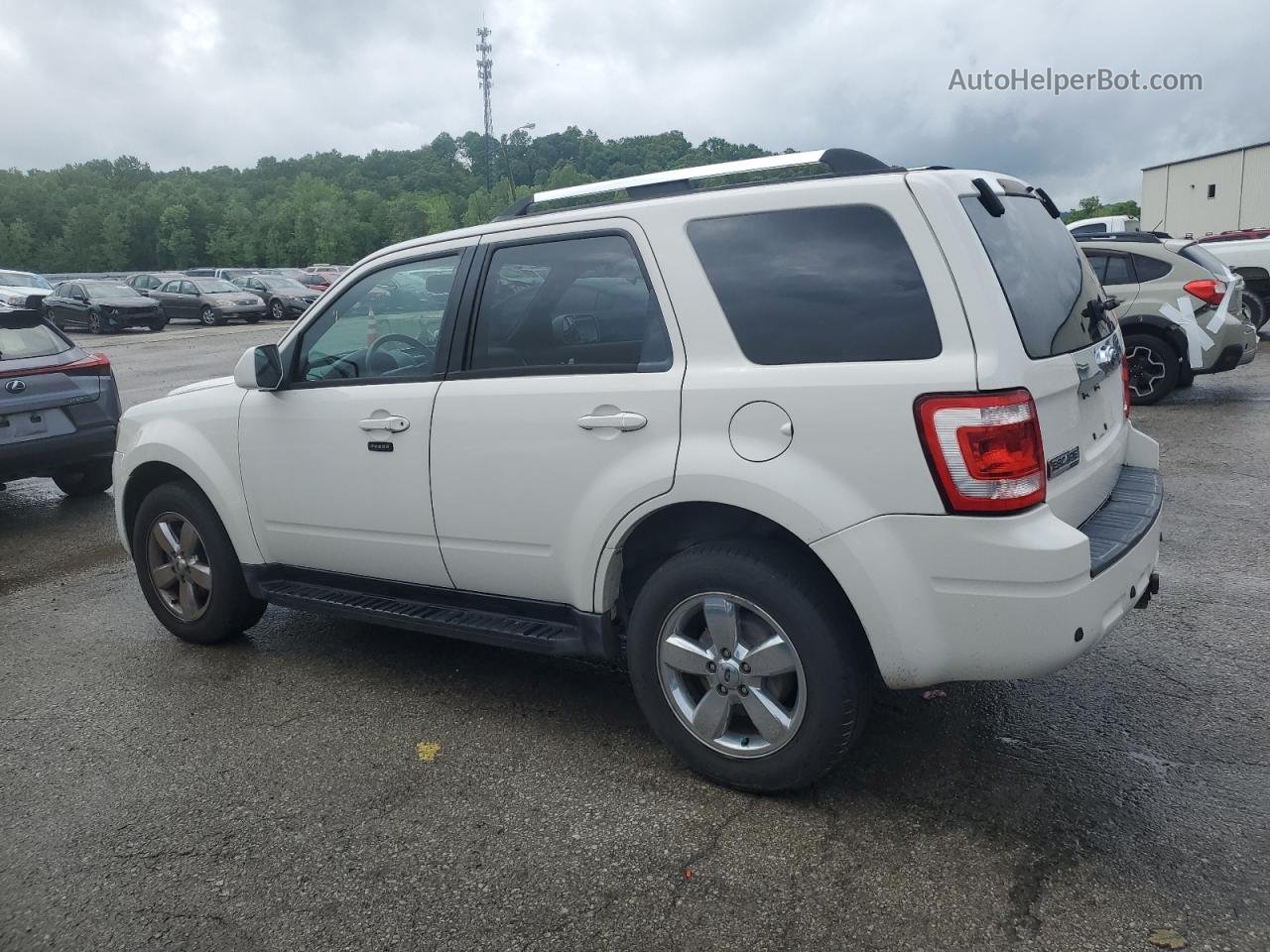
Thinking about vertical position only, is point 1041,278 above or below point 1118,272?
above

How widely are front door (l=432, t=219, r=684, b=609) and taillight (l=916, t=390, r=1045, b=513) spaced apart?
30.9 inches

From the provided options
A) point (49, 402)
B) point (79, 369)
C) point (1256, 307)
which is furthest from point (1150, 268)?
point (49, 402)

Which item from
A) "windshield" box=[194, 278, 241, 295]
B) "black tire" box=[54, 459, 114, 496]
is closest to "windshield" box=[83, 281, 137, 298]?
"windshield" box=[194, 278, 241, 295]

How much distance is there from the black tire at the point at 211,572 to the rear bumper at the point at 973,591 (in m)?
2.88

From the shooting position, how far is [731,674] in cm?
321

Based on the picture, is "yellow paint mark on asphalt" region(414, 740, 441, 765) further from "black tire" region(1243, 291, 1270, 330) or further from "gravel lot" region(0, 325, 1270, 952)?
"black tire" region(1243, 291, 1270, 330)

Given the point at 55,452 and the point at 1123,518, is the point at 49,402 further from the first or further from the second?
the point at 1123,518

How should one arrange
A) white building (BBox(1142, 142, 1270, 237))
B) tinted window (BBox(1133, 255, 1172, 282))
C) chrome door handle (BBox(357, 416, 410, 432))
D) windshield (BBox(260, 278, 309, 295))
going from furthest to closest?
white building (BBox(1142, 142, 1270, 237))
windshield (BBox(260, 278, 309, 295))
tinted window (BBox(1133, 255, 1172, 282))
chrome door handle (BBox(357, 416, 410, 432))

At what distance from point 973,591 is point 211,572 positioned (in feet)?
11.0

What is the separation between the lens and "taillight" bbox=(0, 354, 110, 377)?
7632mm

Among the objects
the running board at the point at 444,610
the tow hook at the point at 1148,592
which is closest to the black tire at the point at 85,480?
the running board at the point at 444,610

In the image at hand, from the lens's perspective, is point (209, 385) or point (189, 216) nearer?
point (209, 385)

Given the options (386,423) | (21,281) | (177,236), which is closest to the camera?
(386,423)

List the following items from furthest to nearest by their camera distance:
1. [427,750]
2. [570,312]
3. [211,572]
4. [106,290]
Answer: [106,290] < [211,572] < [427,750] < [570,312]
